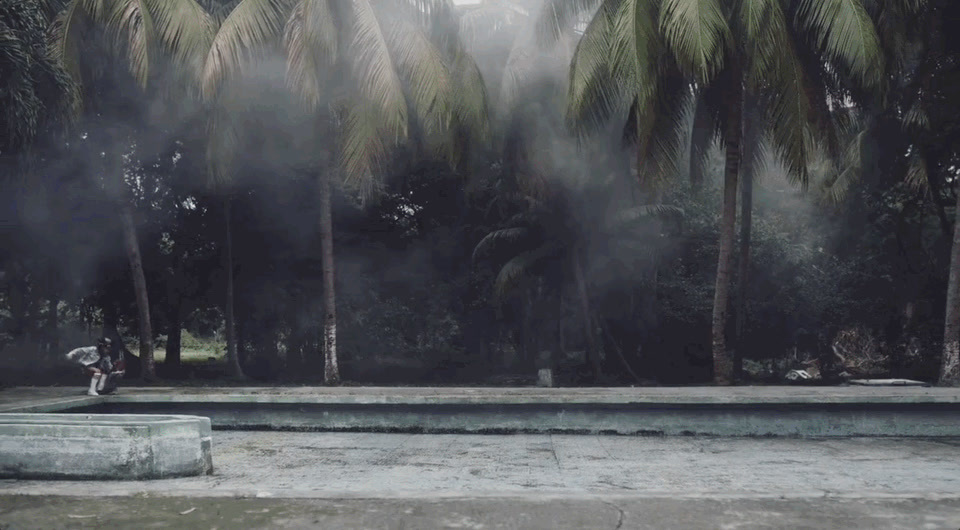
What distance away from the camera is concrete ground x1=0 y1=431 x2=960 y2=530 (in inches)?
222

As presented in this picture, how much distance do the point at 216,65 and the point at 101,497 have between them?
371 inches

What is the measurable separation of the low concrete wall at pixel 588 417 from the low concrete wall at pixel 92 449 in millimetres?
3791

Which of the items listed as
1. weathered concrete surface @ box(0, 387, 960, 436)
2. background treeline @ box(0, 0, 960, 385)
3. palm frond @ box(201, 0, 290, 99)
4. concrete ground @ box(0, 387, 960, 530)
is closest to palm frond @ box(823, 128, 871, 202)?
background treeline @ box(0, 0, 960, 385)

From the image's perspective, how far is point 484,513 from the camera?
227 inches

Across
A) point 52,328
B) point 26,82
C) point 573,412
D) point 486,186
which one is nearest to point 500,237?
point 486,186

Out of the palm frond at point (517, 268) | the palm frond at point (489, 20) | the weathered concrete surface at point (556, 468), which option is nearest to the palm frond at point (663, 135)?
the weathered concrete surface at point (556, 468)

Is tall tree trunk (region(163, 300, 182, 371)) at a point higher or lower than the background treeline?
lower

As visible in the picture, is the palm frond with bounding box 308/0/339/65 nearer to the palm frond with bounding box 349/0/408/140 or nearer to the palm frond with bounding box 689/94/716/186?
the palm frond with bounding box 349/0/408/140

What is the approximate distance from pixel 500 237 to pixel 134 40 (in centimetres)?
936

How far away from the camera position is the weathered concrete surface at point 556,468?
649cm

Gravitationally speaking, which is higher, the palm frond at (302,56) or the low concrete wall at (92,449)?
the palm frond at (302,56)

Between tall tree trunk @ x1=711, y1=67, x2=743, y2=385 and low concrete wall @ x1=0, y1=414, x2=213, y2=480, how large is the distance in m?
10.8

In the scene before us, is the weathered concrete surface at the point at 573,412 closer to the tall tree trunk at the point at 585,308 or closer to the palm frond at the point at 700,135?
the palm frond at the point at 700,135

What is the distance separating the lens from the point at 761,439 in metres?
10.2
